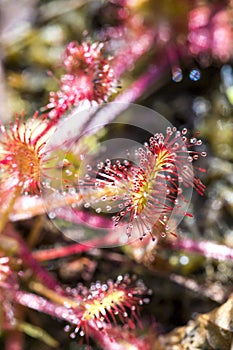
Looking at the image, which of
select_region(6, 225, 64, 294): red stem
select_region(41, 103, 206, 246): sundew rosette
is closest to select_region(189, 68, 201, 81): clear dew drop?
select_region(41, 103, 206, 246): sundew rosette

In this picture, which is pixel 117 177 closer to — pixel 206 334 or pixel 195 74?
pixel 206 334

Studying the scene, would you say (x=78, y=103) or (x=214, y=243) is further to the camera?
Result: (x=214, y=243)

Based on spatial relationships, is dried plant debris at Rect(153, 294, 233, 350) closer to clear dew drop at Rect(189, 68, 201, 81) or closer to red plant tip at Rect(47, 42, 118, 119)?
red plant tip at Rect(47, 42, 118, 119)

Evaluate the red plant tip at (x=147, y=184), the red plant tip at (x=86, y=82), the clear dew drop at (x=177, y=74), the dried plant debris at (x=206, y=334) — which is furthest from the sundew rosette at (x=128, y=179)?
the dried plant debris at (x=206, y=334)

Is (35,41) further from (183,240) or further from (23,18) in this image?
(183,240)

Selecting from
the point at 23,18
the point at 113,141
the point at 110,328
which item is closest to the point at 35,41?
A: the point at 23,18

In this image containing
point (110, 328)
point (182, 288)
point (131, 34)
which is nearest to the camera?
point (110, 328)

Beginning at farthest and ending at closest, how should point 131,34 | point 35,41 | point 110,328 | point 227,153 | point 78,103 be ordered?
point 35,41, point 131,34, point 227,153, point 78,103, point 110,328
